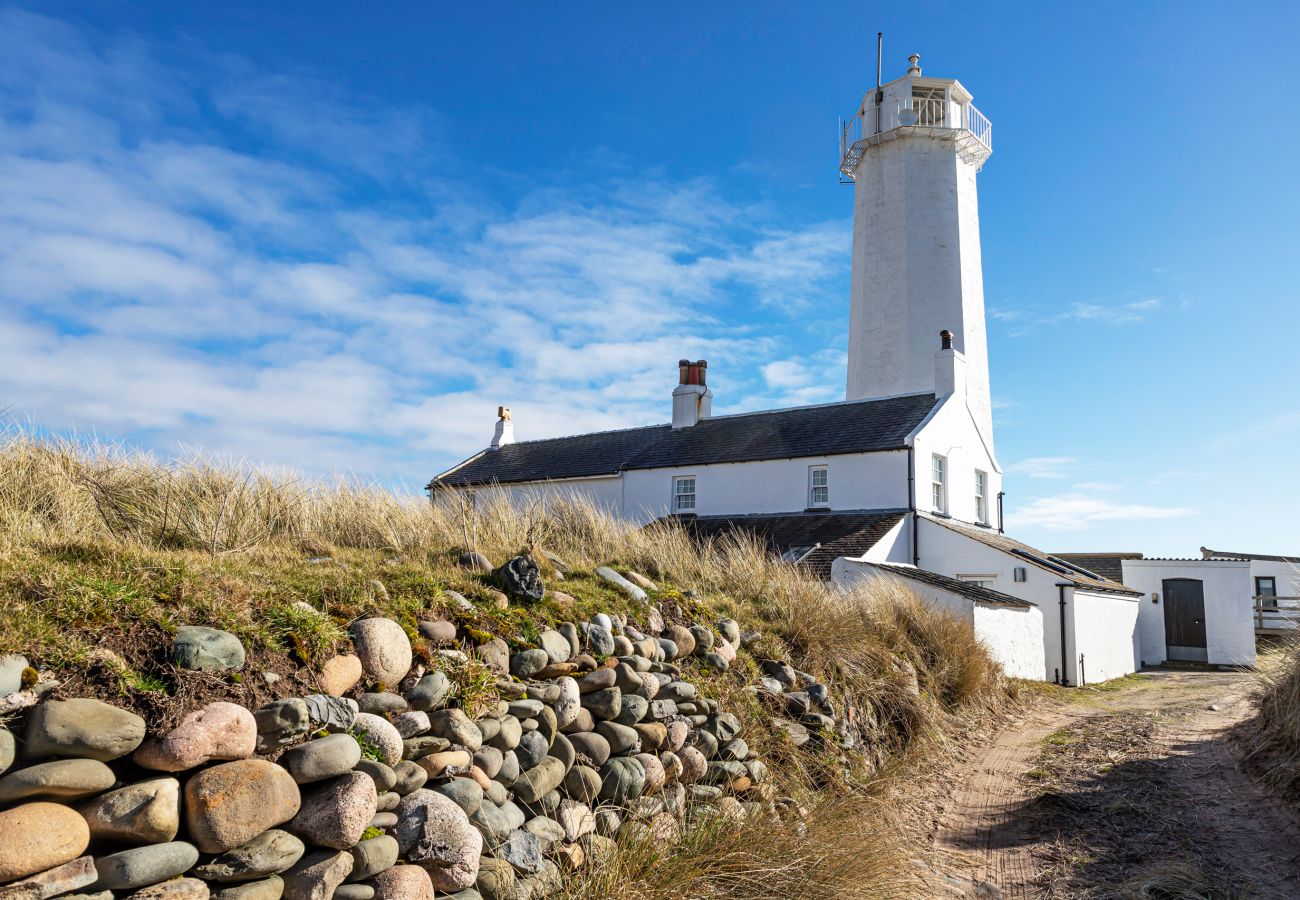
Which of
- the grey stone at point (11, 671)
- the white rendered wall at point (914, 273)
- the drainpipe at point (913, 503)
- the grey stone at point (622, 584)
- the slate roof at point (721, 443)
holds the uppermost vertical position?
the white rendered wall at point (914, 273)

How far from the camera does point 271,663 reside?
4.27 meters

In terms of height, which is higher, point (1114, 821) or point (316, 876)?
point (316, 876)

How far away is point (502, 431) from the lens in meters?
33.2

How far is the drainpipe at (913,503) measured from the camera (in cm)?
2128

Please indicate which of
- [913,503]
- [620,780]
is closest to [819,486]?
[913,503]

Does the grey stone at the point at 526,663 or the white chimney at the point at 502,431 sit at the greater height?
the white chimney at the point at 502,431

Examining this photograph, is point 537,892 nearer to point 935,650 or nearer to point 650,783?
point 650,783

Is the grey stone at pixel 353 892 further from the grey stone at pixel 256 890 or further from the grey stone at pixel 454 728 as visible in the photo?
the grey stone at pixel 454 728

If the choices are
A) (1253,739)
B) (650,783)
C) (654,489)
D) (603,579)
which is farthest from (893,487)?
(650,783)

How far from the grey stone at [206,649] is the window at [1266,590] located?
113ft

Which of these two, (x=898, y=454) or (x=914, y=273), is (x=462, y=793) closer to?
(x=898, y=454)

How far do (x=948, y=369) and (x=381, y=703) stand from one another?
21901 millimetres

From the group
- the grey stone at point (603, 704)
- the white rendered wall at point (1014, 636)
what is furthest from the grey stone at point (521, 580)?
the white rendered wall at point (1014, 636)

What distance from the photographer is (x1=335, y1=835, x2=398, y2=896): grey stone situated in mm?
3951
